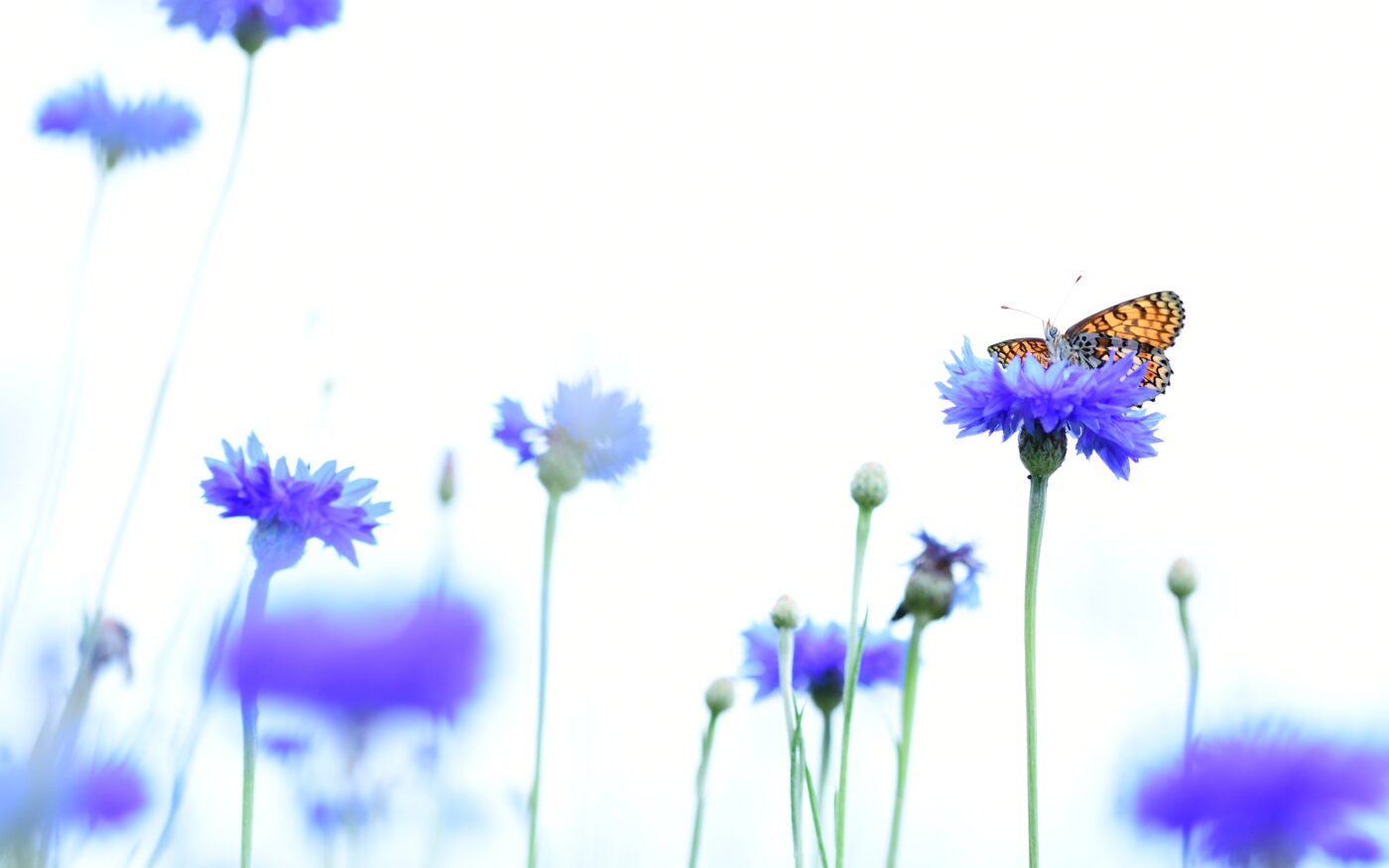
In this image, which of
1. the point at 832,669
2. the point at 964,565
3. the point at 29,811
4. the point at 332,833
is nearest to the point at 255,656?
the point at 29,811

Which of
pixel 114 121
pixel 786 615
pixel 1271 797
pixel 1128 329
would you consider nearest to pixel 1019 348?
pixel 1128 329

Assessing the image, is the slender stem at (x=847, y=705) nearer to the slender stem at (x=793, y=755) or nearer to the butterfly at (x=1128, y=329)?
the slender stem at (x=793, y=755)

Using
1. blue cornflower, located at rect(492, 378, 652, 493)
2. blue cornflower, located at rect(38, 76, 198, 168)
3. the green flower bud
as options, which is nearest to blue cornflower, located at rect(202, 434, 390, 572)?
blue cornflower, located at rect(492, 378, 652, 493)

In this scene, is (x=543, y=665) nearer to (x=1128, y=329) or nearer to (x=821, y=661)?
(x=821, y=661)

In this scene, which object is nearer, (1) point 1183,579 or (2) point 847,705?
(2) point 847,705

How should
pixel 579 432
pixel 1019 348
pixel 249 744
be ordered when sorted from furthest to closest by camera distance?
pixel 1019 348, pixel 579 432, pixel 249 744

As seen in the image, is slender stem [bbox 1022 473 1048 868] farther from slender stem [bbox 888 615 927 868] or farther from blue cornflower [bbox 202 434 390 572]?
blue cornflower [bbox 202 434 390 572]

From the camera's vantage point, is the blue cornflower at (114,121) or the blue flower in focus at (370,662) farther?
the blue cornflower at (114,121)

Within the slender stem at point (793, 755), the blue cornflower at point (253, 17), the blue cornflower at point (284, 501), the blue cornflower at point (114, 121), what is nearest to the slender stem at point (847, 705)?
the slender stem at point (793, 755)
